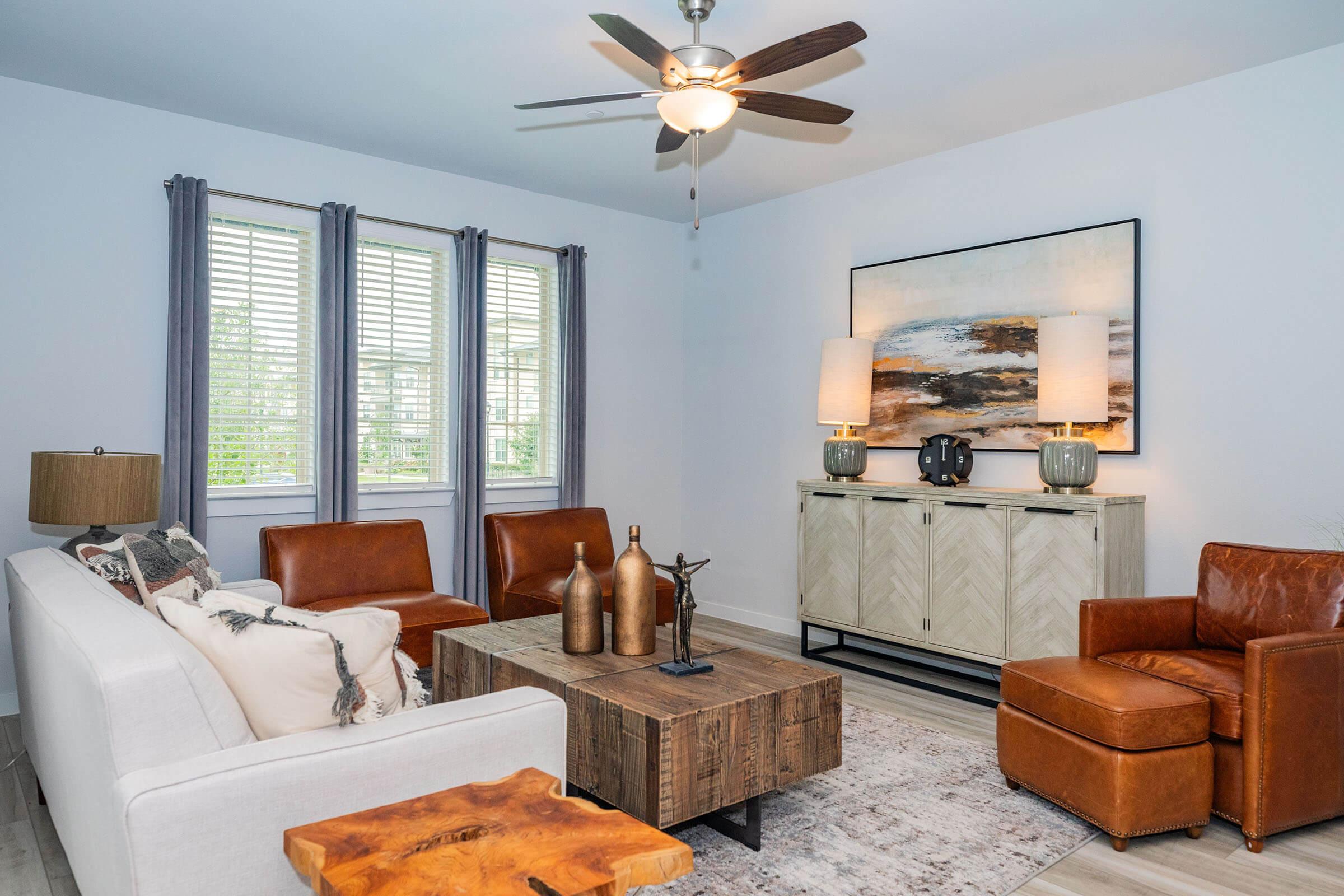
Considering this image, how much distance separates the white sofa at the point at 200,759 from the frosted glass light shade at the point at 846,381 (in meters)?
3.10

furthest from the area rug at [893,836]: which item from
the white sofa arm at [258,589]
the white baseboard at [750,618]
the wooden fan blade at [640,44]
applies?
the wooden fan blade at [640,44]

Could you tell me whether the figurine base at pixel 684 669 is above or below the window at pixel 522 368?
below

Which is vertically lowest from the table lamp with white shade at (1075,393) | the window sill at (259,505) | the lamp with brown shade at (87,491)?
the window sill at (259,505)

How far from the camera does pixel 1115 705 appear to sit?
8.23 ft

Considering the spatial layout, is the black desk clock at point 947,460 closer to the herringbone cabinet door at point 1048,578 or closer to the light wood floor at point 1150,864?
the herringbone cabinet door at point 1048,578

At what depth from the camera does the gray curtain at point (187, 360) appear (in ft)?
13.2

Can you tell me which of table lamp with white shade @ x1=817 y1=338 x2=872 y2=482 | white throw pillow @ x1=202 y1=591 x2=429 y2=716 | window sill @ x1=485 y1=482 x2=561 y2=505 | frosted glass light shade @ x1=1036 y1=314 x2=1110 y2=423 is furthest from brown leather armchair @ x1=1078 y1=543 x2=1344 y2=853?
window sill @ x1=485 y1=482 x2=561 y2=505

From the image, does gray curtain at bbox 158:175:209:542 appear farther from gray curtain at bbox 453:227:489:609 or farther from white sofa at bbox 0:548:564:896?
white sofa at bbox 0:548:564:896

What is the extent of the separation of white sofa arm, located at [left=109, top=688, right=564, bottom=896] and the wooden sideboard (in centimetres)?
267

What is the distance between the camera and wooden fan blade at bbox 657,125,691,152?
3258mm

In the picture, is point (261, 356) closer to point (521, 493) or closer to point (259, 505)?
point (259, 505)

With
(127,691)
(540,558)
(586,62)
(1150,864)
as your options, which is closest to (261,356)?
(540,558)

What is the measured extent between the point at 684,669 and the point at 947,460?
225 cm

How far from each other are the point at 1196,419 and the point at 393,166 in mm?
4338
